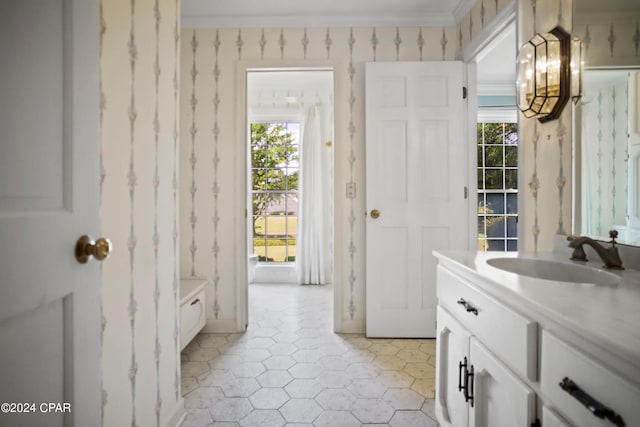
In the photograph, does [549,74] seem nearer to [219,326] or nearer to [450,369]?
[450,369]

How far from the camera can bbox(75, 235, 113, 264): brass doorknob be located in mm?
740

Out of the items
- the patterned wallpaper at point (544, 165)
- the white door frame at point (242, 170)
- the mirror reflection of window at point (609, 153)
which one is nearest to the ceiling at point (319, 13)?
the white door frame at point (242, 170)

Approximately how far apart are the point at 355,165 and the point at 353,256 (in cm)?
73

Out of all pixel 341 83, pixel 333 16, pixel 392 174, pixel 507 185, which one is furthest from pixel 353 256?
pixel 507 185

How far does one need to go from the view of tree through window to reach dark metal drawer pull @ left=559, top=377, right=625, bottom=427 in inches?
156

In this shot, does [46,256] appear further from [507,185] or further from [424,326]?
[507,185]

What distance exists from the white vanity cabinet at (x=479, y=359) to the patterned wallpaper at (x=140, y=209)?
1149 millimetres

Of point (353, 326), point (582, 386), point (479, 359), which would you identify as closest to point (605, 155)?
point (479, 359)

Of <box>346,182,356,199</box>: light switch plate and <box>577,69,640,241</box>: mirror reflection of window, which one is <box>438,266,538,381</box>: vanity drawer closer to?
<box>577,69,640,241</box>: mirror reflection of window

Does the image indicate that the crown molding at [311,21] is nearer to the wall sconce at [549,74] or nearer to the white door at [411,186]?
the white door at [411,186]

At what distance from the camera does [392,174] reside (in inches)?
103

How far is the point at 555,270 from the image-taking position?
1.23m

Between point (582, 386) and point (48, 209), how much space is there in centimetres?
108

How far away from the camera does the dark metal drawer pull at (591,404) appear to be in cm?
56
